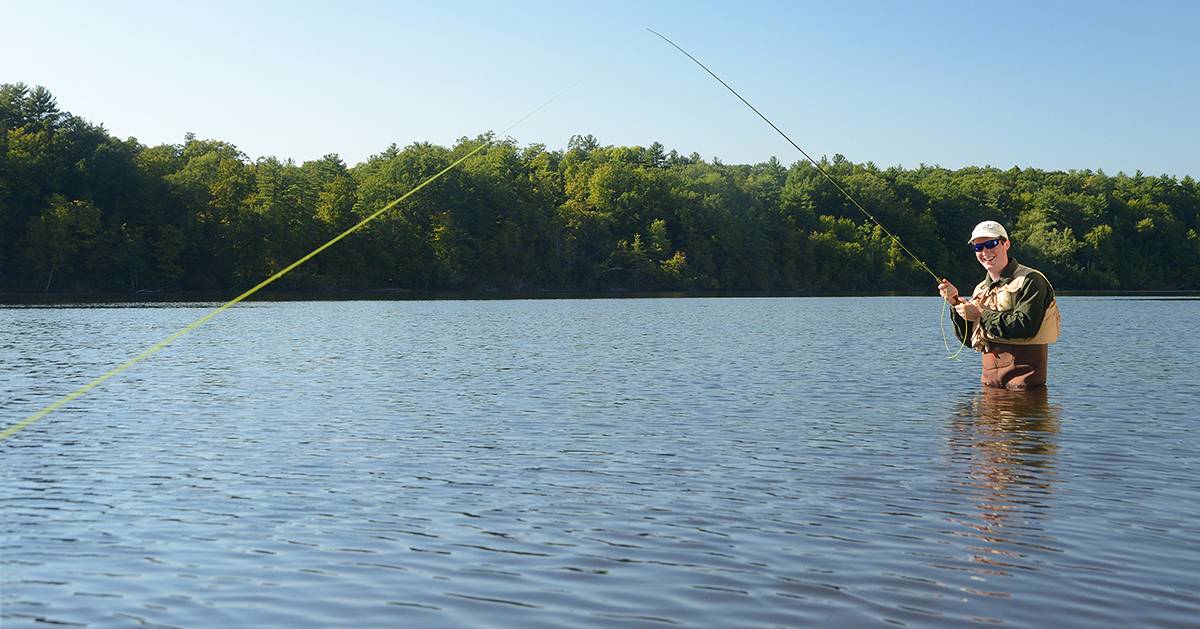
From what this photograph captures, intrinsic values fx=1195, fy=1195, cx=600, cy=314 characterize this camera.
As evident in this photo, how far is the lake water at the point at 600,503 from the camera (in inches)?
331

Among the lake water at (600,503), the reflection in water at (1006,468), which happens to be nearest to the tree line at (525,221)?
the lake water at (600,503)

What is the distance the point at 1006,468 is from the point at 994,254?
5.74 metres

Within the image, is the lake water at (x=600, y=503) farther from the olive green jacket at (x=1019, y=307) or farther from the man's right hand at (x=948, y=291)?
the man's right hand at (x=948, y=291)

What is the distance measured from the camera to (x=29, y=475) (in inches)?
560

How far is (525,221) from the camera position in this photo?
15700 centimetres

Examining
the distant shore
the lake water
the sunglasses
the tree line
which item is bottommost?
the lake water

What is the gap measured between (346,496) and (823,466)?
18.7 ft

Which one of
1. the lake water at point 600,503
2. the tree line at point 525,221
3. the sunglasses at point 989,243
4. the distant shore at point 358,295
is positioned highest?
the tree line at point 525,221

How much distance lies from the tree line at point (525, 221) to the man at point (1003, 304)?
107 metres

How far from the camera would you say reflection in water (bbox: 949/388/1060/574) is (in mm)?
10102

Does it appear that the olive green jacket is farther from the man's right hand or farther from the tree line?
the tree line

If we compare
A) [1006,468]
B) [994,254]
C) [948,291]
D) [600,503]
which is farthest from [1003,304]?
[600,503]

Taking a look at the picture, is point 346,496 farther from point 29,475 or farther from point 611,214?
point 611,214

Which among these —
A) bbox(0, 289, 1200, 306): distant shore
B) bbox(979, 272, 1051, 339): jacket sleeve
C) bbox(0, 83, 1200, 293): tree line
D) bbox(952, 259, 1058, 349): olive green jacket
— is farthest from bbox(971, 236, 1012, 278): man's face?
bbox(0, 83, 1200, 293): tree line
